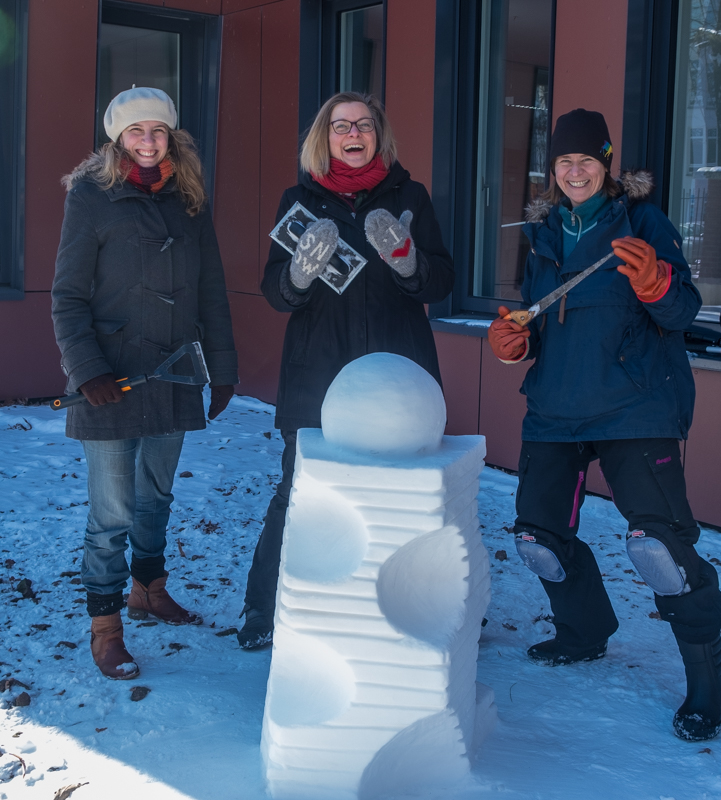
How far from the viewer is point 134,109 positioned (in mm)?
2799

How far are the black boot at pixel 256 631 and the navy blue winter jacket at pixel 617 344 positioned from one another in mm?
1130

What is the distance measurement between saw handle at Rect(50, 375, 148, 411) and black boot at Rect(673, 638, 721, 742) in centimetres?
179

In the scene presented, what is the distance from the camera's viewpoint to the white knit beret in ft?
9.18

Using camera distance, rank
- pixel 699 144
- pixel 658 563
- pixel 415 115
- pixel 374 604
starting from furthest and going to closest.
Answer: pixel 415 115
pixel 699 144
pixel 658 563
pixel 374 604

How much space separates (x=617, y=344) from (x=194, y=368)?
Result: 52.8 inches

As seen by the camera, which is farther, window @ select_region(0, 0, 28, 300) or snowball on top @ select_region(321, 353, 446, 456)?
window @ select_region(0, 0, 28, 300)

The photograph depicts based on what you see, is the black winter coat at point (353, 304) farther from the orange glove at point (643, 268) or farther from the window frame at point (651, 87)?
the window frame at point (651, 87)

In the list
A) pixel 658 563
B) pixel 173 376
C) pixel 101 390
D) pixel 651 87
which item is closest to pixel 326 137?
pixel 173 376

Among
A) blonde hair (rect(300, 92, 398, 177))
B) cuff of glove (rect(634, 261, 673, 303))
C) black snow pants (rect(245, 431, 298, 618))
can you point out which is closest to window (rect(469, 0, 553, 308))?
blonde hair (rect(300, 92, 398, 177))

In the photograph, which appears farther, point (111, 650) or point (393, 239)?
point (111, 650)

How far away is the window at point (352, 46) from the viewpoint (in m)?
6.34

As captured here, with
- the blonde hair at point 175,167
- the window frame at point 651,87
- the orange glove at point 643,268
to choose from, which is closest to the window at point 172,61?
the window frame at point 651,87

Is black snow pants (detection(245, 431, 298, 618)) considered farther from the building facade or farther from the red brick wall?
the red brick wall

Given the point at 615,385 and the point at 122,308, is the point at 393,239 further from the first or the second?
the point at 122,308
